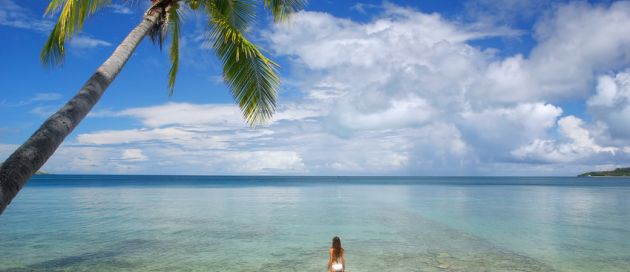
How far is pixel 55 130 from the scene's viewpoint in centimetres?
436

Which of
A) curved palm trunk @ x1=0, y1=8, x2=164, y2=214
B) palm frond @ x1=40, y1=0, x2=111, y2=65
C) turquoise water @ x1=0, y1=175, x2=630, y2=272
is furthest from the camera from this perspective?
turquoise water @ x1=0, y1=175, x2=630, y2=272

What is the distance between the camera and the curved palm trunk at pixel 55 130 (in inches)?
143

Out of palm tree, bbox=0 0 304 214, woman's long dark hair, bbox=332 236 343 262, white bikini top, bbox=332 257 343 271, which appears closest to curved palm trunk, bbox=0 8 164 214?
palm tree, bbox=0 0 304 214

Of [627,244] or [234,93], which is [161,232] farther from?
[627,244]

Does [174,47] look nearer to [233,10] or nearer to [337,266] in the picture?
[233,10]

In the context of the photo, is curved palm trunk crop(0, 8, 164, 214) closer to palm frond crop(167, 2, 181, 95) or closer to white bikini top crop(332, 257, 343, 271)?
palm frond crop(167, 2, 181, 95)

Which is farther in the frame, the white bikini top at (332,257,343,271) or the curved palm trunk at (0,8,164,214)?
the white bikini top at (332,257,343,271)

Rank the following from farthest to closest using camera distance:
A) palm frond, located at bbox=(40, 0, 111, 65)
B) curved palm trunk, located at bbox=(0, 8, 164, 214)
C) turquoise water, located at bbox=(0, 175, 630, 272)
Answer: turquoise water, located at bbox=(0, 175, 630, 272)
palm frond, located at bbox=(40, 0, 111, 65)
curved palm trunk, located at bbox=(0, 8, 164, 214)

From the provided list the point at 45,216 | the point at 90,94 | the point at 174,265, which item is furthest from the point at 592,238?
the point at 45,216

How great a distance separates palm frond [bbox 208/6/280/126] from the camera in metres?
8.19

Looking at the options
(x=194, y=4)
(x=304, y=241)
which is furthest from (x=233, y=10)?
(x=304, y=241)

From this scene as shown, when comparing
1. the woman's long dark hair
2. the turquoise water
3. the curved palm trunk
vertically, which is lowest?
the turquoise water

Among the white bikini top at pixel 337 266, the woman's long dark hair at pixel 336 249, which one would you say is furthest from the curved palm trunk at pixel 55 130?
the white bikini top at pixel 337 266

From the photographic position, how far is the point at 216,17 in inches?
326
